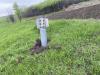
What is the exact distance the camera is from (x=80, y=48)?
1037 cm

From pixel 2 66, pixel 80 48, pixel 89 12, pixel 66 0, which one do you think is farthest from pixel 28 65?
pixel 66 0

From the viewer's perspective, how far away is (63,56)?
10141mm

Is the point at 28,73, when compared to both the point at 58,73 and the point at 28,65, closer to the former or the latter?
the point at 28,65

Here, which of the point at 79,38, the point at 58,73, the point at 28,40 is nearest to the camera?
the point at 58,73

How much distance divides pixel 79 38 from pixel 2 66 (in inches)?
123

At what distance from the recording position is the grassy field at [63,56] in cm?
939

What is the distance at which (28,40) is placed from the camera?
513 inches

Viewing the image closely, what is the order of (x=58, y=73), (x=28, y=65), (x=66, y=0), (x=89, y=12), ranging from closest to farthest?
(x=58, y=73)
(x=28, y=65)
(x=89, y=12)
(x=66, y=0)

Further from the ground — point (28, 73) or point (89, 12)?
point (89, 12)

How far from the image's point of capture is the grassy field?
9395 millimetres

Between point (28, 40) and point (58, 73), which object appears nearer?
point (58, 73)

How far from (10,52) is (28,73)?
242 cm

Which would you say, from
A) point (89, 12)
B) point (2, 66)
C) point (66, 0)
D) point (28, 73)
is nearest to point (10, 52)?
point (2, 66)

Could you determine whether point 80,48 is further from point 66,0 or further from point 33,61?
point 66,0
